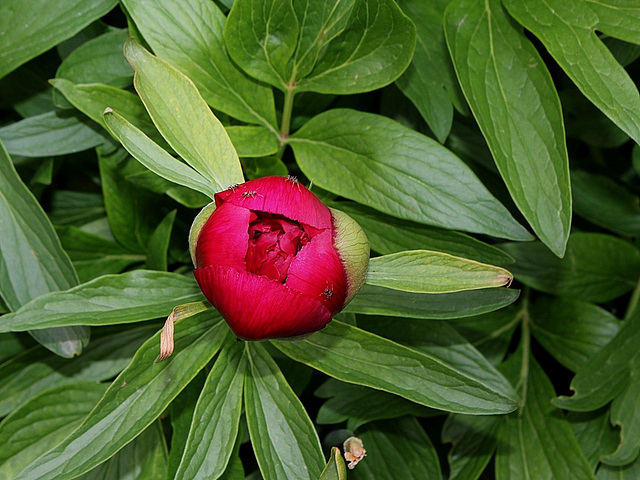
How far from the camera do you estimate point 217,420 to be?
2.12ft

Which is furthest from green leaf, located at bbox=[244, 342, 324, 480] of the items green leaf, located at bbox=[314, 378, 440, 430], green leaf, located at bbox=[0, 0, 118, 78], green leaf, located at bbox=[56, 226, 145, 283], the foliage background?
green leaf, located at bbox=[0, 0, 118, 78]

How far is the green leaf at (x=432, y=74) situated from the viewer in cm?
75

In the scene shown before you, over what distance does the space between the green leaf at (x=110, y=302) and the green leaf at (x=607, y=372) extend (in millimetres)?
428

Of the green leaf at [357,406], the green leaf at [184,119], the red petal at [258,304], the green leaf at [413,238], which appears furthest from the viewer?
the green leaf at [357,406]

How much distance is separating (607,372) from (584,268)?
0.44 ft

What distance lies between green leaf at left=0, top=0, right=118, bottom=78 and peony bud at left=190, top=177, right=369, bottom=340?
0.34 metres

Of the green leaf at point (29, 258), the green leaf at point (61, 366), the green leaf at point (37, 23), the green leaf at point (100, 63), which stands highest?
the green leaf at point (37, 23)

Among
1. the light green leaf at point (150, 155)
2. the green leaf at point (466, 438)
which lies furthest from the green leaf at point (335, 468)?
the green leaf at point (466, 438)

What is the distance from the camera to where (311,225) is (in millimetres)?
517

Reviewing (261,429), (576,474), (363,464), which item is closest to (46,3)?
(261,429)

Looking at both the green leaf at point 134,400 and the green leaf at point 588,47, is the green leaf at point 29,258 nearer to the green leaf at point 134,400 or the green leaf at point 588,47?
the green leaf at point 134,400

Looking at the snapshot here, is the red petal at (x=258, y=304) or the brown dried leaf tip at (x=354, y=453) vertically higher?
the red petal at (x=258, y=304)

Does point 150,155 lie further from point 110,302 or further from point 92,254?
point 92,254

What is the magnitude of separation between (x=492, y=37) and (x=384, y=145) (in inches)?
6.0
